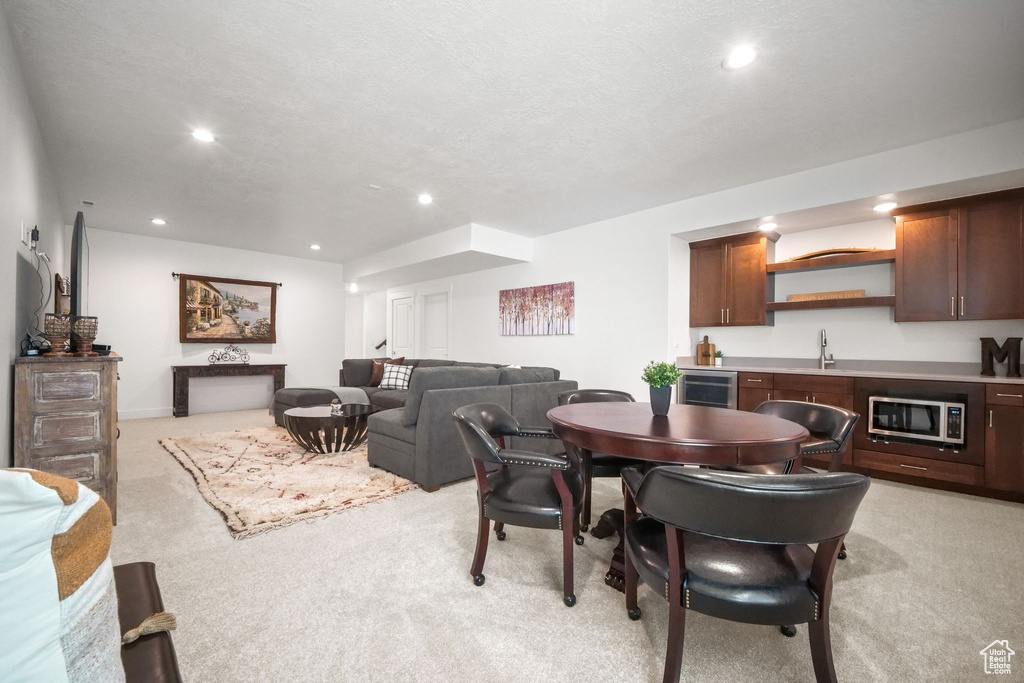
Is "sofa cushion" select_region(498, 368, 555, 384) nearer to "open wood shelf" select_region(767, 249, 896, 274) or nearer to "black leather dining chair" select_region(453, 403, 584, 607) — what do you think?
"black leather dining chair" select_region(453, 403, 584, 607)

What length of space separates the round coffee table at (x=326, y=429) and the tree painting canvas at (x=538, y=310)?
273 cm

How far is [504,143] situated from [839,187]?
111 inches

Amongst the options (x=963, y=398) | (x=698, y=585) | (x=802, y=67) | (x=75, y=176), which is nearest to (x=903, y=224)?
(x=963, y=398)

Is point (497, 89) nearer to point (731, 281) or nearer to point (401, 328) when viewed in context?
point (731, 281)

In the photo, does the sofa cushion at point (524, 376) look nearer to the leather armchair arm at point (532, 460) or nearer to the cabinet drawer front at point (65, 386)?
the leather armchair arm at point (532, 460)

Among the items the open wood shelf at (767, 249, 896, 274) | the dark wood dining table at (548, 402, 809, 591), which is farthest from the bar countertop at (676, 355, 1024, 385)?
the dark wood dining table at (548, 402, 809, 591)

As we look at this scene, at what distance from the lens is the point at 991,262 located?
3.39 meters

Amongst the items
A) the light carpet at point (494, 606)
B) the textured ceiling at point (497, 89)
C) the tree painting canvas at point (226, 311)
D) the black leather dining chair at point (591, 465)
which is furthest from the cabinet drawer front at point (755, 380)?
the tree painting canvas at point (226, 311)

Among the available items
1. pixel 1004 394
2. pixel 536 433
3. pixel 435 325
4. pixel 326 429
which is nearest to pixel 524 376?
pixel 536 433

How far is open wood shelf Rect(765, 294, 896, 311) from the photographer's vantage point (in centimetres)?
392

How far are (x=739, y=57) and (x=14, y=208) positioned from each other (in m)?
3.97

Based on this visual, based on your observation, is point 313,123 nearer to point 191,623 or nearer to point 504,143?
point 504,143

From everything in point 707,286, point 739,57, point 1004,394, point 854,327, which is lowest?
point 1004,394

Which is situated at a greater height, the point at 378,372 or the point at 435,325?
the point at 435,325
